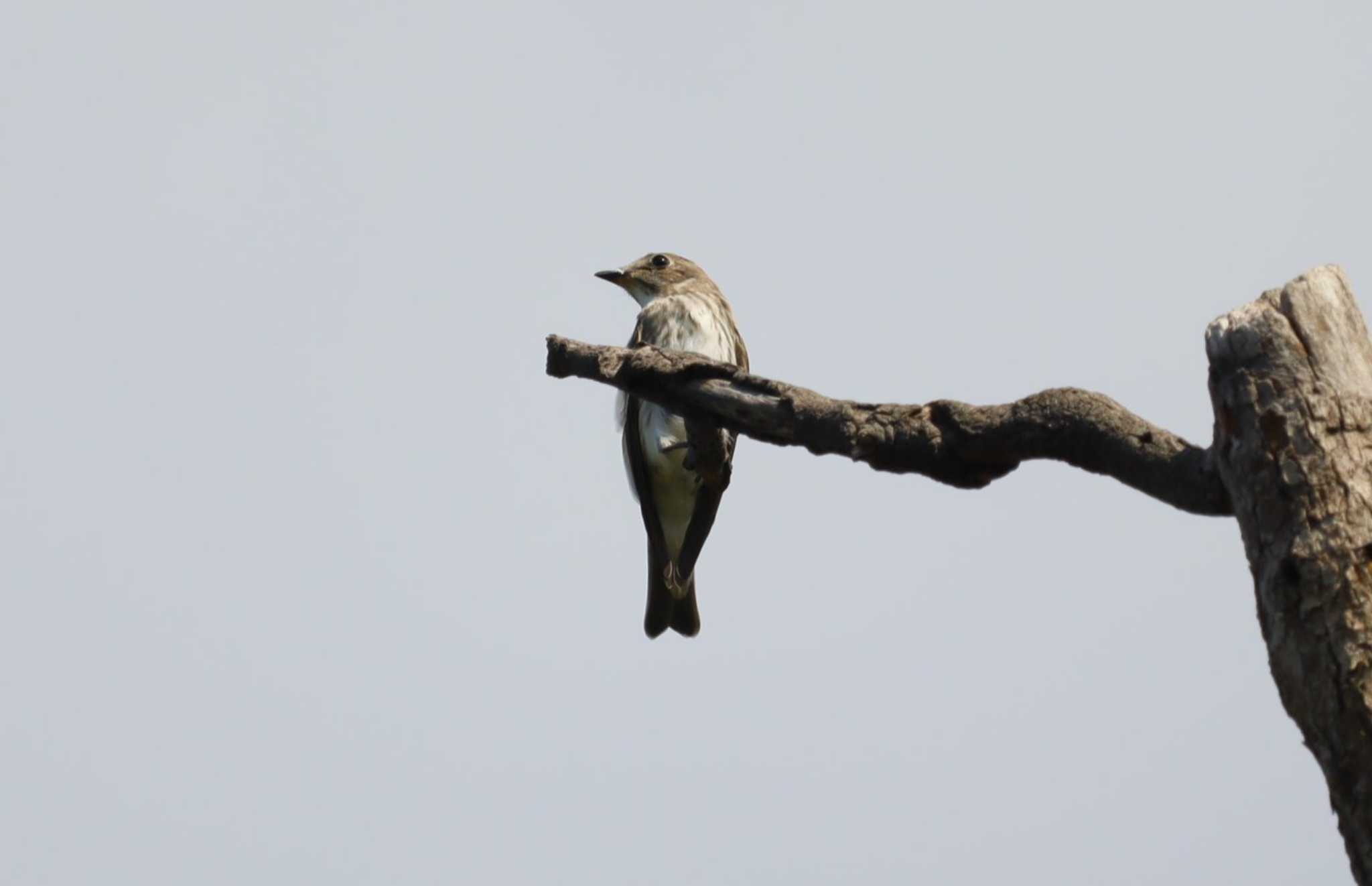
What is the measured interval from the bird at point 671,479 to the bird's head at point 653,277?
557mm

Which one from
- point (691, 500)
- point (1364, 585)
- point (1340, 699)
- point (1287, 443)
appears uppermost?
point (691, 500)

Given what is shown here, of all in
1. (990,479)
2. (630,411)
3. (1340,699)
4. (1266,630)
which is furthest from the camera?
(630,411)

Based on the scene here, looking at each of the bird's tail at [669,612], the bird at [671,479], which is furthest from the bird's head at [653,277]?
the bird's tail at [669,612]

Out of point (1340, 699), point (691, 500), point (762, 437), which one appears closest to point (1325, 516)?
point (1340, 699)

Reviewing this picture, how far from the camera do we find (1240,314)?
4.01 m

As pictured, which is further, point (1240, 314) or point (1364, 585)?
point (1240, 314)

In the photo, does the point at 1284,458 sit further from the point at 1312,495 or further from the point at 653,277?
the point at 653,277

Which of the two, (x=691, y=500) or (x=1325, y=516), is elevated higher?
(x=691, y=500)

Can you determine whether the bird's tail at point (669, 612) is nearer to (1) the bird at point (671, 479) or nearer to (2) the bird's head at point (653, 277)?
(1) the bird at point (671, 479)

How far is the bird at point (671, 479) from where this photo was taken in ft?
30.1

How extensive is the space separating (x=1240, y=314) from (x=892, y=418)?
1052 millimetres

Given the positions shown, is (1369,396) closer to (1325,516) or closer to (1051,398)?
(1325,516)

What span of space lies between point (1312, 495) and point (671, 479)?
229 inches

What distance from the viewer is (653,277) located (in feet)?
34.7
